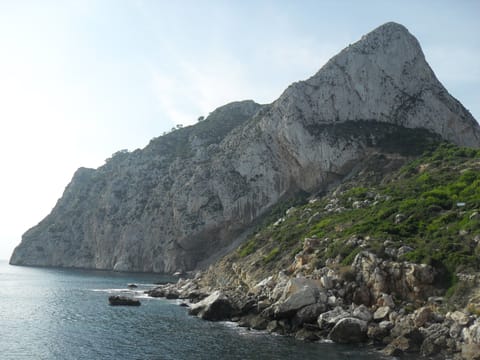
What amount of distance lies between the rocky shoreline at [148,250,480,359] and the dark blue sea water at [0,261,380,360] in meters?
2.15

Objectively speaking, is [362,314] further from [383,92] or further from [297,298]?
[383,92]

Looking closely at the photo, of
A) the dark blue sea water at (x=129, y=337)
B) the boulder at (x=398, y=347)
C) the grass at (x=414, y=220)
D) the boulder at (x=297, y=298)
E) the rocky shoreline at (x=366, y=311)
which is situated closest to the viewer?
the boulder at (x=398, y=347)

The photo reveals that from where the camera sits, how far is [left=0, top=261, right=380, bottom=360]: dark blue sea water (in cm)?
3378

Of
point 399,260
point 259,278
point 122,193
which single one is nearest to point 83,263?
point 122,193

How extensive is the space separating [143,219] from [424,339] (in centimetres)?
10807

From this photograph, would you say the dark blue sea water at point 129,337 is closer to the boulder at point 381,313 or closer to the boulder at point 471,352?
the boulder at point 381,313

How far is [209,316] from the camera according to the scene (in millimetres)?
48344

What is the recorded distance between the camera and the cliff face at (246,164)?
98.6m

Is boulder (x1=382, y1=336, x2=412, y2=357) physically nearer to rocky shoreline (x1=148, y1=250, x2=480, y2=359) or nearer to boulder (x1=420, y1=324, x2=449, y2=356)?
rocky shoreline (x1=148, y1=250, x2=480, y2=359)

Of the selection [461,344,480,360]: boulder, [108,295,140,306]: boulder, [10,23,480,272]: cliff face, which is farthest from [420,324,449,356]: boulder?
[10,23,480,272]: cliff face

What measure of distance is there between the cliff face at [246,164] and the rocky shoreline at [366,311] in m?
52.2

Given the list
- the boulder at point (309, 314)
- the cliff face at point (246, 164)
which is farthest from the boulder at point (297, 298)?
the cliff face at point (246, 164)

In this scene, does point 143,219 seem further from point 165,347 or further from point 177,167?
point 165,347

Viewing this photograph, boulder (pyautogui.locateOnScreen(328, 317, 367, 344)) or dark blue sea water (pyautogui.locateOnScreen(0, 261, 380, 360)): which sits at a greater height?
boulder (pyautogui.locateOnScreen(328, 317, 367, 344))
